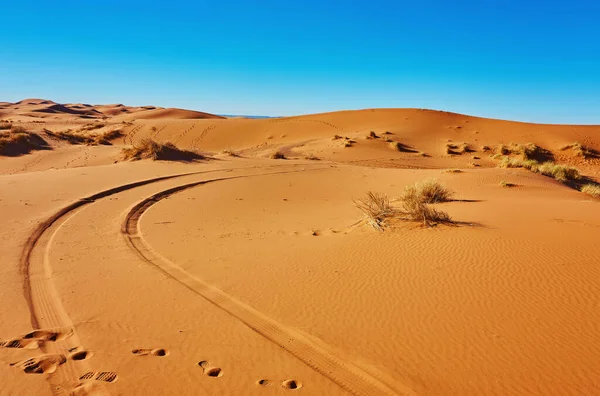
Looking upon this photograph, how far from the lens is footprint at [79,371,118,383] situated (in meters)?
3.46

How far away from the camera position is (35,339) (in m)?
4.09

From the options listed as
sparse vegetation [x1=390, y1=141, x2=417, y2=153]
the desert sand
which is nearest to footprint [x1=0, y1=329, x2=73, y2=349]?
Answer: the desert sand

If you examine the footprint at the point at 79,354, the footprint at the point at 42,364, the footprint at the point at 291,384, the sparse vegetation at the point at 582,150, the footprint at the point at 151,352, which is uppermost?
the sparse vegetation at the point at 582,150

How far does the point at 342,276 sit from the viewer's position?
5.91 meters

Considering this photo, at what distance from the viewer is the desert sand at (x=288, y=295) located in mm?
3559

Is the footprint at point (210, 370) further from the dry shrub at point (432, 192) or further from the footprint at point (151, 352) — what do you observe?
the dry shrub at point (432, 192)

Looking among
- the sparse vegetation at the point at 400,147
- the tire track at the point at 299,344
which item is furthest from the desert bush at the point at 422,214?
the sparse vegetation at the point at 400,147

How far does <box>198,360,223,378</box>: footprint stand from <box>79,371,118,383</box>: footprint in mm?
738

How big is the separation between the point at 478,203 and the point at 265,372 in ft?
28.7

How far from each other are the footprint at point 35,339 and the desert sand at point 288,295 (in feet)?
0.07

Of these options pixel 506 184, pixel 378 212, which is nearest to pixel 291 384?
pixel 378 212

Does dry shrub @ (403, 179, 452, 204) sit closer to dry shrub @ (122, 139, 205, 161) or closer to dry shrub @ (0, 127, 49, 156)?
dry shrub @ (122, 139, 205, 161)

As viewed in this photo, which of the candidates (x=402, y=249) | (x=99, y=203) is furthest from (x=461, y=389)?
(x=99, y=203)

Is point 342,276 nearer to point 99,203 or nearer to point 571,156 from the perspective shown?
point 99,203
